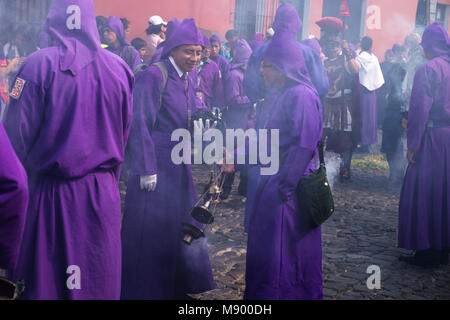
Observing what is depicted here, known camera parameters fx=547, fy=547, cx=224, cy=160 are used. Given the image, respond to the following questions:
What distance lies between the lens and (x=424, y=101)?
16.9 feet

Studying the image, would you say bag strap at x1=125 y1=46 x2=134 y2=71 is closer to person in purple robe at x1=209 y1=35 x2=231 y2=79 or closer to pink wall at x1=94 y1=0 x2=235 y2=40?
person in purple robe at x1=209 y1=35 x2=231 y2=79

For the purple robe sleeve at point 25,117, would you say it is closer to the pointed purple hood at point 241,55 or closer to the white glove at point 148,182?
the white glove at point 148,182

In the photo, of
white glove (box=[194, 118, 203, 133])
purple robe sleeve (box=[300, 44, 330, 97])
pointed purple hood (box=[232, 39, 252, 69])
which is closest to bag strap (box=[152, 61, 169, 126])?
white glove (box=[194, 118, 203, 133])

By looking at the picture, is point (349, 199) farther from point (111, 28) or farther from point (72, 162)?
point (72, 162)

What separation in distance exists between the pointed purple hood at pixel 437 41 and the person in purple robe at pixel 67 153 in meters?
3.62

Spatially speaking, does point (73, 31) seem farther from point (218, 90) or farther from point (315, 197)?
point (218, 90)

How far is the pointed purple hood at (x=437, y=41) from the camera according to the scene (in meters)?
5.29

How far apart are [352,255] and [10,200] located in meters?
4.26

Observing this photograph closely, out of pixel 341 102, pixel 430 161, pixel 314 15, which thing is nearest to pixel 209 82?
pixel 341 102

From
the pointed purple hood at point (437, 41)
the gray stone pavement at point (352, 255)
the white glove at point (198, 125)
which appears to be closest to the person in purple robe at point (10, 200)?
the white glove at point (198, 125)

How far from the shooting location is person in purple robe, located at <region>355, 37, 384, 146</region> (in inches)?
384

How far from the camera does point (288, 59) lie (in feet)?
11.6
